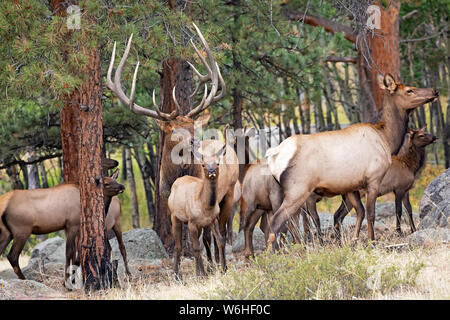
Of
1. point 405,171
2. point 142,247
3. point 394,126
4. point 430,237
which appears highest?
point 394,126

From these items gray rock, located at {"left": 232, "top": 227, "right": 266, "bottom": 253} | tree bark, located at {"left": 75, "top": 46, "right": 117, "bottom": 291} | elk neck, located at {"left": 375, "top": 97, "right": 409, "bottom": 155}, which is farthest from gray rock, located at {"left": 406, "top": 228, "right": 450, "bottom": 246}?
tree bark, located at {"left": 75, "top": 46, "right": 117, "bottom": 291}

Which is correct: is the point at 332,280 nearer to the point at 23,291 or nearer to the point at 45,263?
the point at 23,291

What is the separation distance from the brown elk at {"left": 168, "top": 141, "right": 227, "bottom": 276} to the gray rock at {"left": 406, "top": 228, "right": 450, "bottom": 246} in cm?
250

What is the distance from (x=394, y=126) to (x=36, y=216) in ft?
16.5

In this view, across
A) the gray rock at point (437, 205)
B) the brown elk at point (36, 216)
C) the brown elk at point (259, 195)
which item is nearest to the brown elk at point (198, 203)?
the brown elk at point (259, 195)

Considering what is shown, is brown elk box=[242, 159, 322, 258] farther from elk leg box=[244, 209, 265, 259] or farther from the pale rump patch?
the pale rump patch

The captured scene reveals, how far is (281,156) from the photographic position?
344 inches

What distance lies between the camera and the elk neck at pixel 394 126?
955cm

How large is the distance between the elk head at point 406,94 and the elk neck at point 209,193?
119 inches

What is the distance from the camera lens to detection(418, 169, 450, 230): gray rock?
400 inches

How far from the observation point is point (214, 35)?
10.3 meters

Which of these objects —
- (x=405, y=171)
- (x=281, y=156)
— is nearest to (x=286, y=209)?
(x=281, y=156)

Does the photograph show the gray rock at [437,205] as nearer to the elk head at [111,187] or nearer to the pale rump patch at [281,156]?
the pale rump patch at [281,156]
